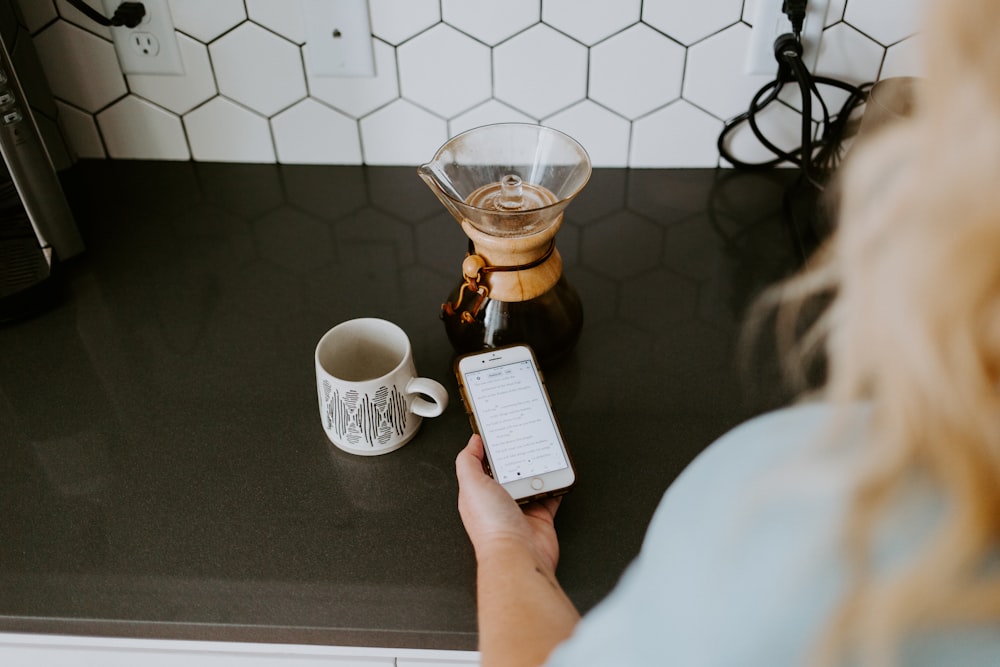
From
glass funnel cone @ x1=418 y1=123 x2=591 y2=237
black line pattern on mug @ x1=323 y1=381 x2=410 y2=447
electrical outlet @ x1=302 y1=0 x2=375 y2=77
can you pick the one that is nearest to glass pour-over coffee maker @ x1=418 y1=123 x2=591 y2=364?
glass funnel cone @ x1=418 y1=123 x2=591 y2=237

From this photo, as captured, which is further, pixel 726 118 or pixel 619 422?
pixel 726 118

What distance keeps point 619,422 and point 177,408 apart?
419 millimetres

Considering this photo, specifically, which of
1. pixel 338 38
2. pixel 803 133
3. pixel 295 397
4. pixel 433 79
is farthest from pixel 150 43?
pixel 803 133

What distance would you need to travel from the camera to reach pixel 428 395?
75 centimetres

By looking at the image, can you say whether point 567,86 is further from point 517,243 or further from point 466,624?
point 466,624

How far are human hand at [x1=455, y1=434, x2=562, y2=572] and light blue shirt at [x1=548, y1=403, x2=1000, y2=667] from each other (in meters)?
0.31

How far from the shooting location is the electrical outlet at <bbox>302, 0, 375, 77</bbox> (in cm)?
99

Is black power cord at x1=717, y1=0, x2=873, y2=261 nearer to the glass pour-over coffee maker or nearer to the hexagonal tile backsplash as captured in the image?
the hexagonal tile backsplash

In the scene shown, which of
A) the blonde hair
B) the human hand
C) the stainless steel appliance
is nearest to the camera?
the blonde hair

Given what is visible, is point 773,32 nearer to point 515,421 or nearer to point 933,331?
point 515,421

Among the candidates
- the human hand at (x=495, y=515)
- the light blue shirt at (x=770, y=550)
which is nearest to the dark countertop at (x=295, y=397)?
the human hand at (x=495, y=515)

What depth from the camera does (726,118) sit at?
105 centimetres

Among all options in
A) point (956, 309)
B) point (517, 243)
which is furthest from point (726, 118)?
point (956, 309)

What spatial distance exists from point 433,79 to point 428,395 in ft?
1.50
